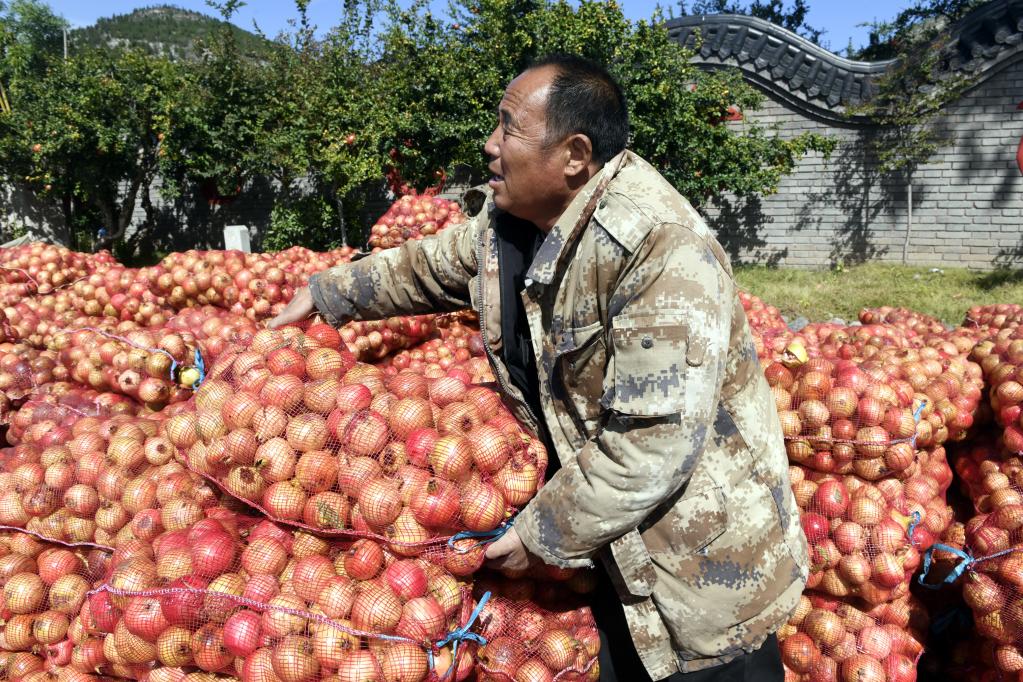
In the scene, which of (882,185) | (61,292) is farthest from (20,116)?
(882,185)

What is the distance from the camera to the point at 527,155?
5.63ft

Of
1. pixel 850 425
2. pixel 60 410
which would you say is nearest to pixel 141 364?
pixel 60 410

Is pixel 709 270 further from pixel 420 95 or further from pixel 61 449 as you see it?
pixel 420 95

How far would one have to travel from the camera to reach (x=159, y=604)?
1856 millimetres

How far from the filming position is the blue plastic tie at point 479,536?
185 centimetres

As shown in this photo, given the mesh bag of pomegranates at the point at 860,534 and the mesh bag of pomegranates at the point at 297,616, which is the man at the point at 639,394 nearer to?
the mesh bag of pomegranates at the point at 297,616

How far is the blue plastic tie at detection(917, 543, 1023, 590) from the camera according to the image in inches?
94.3

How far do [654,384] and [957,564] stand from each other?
6.42 ft

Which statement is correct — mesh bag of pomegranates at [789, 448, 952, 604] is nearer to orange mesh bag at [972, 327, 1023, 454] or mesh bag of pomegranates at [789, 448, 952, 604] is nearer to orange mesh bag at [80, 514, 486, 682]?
orange mesh bag at [972, 327, 1023, 454]

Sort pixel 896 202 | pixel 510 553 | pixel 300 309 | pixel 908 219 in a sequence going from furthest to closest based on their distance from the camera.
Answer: pixel 896 202 → pixel 908 219 → pixel 300 309 → pixel 510 553

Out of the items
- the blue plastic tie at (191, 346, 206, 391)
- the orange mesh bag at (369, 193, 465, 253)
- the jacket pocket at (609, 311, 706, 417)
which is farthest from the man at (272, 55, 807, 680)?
the orange mesh bag at (369, 193, 465, 253)

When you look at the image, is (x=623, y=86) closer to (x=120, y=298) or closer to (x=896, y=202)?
(x=896, y=202)

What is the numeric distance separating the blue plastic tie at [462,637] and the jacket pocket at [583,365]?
658 millimetres

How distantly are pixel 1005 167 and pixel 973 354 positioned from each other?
10.4 meters
